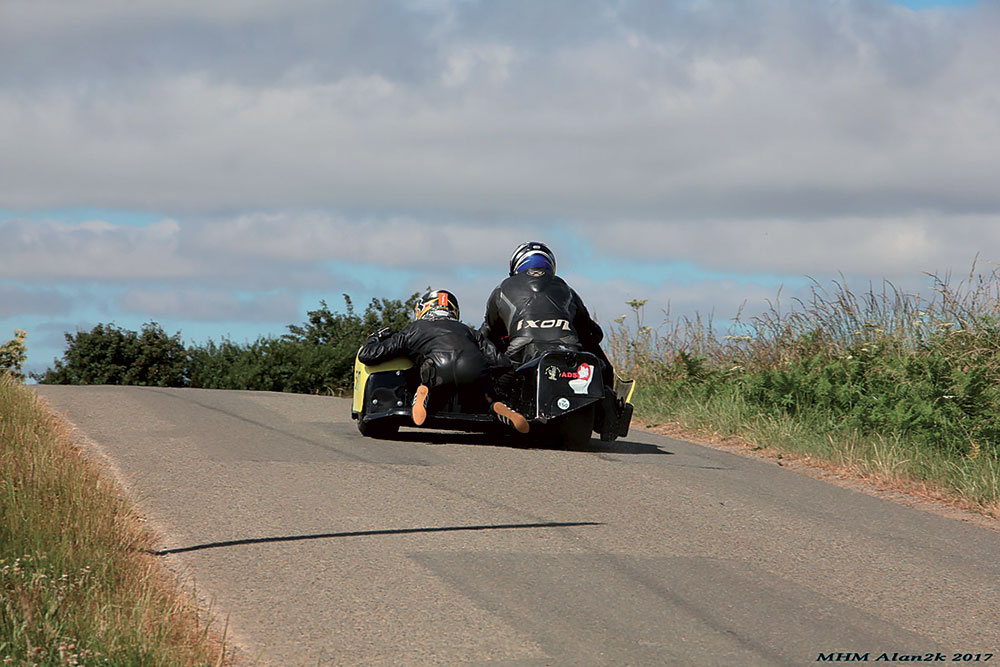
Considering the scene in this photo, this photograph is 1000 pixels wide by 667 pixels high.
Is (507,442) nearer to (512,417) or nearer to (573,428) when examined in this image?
(573,428)

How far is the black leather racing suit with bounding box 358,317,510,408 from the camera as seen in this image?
12047 millimetres

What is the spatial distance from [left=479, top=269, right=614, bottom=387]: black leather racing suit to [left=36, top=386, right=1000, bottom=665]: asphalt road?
134cm

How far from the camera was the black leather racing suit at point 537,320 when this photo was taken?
12516 mm

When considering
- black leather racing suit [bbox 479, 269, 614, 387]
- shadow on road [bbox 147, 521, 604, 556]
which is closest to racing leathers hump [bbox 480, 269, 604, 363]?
black leather racing suit [bbox 479, 269, 614, 387]

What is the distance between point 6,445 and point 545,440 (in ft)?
18.0

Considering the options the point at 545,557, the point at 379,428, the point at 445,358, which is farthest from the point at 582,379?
the point at 545,557

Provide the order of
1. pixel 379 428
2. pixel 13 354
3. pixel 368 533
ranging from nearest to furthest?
pixel 368 533
pixel 379 428
pixel 13 354

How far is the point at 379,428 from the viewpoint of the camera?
41.5 ft

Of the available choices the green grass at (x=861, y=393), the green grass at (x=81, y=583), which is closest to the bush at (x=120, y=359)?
the green grass at (x=861, y=393)

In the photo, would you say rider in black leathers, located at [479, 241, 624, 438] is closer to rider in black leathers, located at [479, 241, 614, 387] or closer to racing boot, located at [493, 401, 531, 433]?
rider in black leathers, located at [479, 241, 614, 387]

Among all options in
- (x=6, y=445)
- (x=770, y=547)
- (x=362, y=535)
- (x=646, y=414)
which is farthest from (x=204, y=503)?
(x=646, y=414)

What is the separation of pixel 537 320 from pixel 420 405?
162 centimetres

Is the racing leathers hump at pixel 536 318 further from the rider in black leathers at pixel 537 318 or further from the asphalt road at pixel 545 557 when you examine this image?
the asphalt road at pixel 545 557

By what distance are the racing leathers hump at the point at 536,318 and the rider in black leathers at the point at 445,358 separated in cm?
30
